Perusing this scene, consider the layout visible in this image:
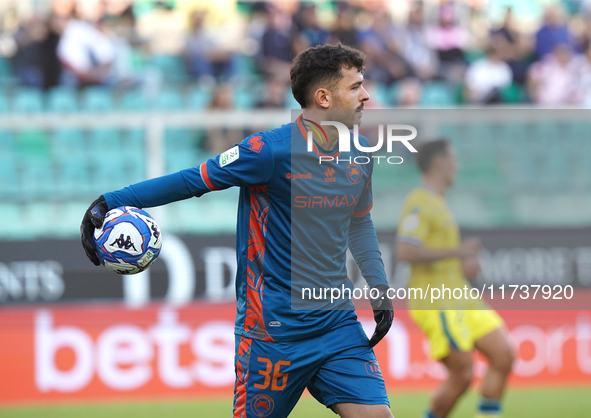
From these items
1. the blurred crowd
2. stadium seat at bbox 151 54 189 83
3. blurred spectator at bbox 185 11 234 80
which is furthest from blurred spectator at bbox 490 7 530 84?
stadium seat at bbox 151 54 189 83

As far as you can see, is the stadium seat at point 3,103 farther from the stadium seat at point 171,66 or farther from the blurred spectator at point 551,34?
the blurred spectator at point 551,34

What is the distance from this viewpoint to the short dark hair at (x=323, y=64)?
3.59m

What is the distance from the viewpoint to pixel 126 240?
11.0 ft

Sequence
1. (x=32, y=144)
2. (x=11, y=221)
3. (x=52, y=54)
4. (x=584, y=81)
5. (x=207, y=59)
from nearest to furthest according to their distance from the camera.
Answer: (x=11, y=221) → (x=32, y=144) → (x=52, y=54) → (x=207, y=59) → (x=584, y=81)

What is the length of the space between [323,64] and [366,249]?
0.98 m

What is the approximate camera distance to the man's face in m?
3.60

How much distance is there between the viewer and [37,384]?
7.27m

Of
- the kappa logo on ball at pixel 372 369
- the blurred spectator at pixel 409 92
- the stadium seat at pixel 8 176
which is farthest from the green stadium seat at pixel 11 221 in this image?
the kappa logo on ball at pixel 372 369

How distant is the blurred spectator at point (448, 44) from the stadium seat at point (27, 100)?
17.2 feet

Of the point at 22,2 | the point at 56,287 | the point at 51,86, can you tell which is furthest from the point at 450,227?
the point at 22,2

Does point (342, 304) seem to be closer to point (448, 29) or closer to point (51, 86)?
point (51, 86)

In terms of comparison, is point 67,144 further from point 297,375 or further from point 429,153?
point 297,375

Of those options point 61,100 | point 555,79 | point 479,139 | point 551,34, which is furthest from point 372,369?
point 551,34

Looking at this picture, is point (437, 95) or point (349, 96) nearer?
point (349, 96)
